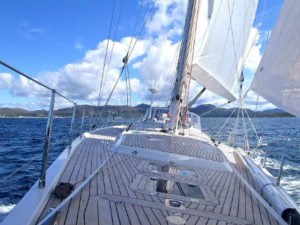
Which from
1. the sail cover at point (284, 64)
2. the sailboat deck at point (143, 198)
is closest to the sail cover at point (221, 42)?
the sail cover at point (284, 64)

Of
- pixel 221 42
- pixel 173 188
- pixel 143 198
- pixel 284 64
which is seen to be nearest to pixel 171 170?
pixel 173 188

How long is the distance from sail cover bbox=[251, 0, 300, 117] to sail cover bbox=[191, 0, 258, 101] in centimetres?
323

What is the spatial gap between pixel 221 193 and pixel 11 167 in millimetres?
7419

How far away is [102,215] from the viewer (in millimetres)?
2260

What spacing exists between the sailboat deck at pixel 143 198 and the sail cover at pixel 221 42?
3676 millimetres

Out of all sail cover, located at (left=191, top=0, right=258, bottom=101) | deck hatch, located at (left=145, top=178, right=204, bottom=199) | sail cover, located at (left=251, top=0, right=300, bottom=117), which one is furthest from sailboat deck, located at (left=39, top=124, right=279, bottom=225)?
sail cover, located at (left=191, top=0, right=258, bottom=101)

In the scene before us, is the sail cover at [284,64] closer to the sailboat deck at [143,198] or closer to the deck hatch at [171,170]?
the sailboat deck at [143,198]

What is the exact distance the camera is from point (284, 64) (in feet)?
10.5

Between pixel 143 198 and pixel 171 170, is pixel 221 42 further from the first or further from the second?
pixel 143 198

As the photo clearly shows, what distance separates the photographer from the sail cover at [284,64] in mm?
2928

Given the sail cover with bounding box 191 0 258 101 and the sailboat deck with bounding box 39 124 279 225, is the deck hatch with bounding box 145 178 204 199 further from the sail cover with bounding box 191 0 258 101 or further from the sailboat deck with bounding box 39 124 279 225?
the sail cover with bounding box 191 0 258 101

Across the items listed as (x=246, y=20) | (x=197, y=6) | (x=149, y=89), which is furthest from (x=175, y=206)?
(x=149, y=89)

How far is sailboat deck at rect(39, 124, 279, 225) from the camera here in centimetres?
230

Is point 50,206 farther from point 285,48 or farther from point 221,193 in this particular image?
point 285,48
